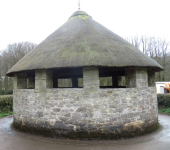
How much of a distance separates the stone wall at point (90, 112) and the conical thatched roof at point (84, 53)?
1068 millimetres

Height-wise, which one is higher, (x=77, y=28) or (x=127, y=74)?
(x=77, y=28)

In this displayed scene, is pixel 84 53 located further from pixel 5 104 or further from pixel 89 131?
pixel 5 104

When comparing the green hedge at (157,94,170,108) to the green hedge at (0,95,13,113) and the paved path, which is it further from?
the green hedge at (0,95,13,113)

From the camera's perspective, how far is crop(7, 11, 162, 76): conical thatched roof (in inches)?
216

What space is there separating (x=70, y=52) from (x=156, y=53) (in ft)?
71.1

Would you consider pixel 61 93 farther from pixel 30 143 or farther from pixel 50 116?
pixel 30 143

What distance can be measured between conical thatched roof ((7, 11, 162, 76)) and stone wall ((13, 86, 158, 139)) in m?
1.07

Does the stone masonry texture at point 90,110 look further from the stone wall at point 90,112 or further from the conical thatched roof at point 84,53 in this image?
the conical thatched roof at point 84,53

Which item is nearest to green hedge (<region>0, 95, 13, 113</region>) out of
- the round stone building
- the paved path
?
the round stone building

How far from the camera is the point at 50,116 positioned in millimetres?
5816

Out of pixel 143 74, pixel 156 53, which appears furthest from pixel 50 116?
pixel 156 53

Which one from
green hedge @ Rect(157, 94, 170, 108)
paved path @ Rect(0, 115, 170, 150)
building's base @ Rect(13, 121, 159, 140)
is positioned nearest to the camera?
paved path @ Rect(0, 115, 170, 150)

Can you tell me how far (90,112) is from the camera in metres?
5.50

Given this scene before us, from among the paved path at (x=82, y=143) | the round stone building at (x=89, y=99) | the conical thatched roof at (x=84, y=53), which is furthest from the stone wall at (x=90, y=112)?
the conical thatched roof at (x=84, y=53)
